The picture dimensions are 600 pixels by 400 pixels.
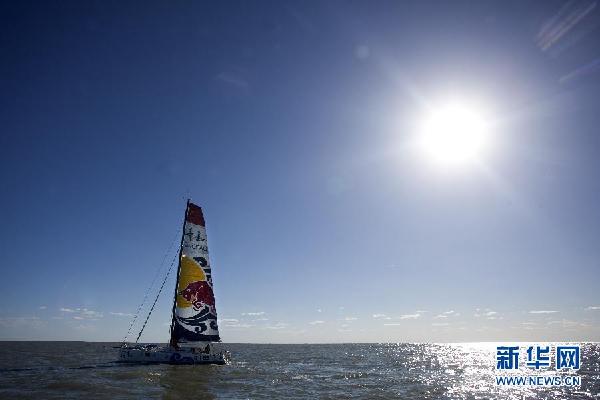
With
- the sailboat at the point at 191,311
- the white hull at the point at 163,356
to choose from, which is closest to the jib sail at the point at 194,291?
the sailboat at the point at 191,311

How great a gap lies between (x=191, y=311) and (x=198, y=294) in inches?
78.3

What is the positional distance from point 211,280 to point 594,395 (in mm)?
38898

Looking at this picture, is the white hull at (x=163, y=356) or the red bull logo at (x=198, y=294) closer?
the white hull at (x=163, y=356)

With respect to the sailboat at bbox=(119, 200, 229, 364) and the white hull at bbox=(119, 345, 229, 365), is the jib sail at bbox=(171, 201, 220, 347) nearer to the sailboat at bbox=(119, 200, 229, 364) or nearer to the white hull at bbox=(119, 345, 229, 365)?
the sailboat at bbox=(119, 200, 229, 364)

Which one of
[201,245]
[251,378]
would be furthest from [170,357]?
[201,245]

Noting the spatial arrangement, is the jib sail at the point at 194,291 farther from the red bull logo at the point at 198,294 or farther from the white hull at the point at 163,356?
the white hull at the point at 163,356

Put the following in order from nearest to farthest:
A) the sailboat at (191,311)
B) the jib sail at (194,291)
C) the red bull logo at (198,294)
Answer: the sailboat at (191,311) < the jib sail at (194,291) < the red bull logo at (198,294)

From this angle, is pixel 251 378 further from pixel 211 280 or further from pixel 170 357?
pixel 211 280

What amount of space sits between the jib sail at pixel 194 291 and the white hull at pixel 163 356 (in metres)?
1.36

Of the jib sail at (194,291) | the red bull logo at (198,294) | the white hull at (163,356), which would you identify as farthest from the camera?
the red bull logo at (198,294)

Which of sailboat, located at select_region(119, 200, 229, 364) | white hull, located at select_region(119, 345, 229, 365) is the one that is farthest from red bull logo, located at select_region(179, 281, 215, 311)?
white hull, located at select_region(119, 345, 229, 365)

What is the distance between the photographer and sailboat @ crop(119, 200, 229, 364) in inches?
1800

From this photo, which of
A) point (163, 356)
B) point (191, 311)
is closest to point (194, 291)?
point (191, 311)

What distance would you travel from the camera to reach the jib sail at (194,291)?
47312 millimetres
